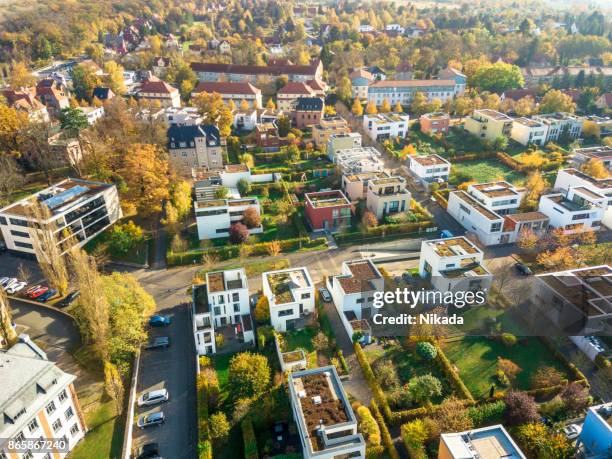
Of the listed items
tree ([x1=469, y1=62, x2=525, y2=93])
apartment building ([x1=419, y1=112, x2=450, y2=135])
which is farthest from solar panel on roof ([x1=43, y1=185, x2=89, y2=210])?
tree ([x1=469, y1=62, x2=525, y2=93])

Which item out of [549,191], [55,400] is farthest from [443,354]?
[549,191]

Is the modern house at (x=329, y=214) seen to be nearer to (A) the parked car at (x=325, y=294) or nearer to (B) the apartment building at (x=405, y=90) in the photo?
(A) the parked car at (x=325, y=294)

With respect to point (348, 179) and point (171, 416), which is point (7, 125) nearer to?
point (348, 179)

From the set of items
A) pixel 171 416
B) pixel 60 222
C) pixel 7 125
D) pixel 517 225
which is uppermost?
pixel 7 125

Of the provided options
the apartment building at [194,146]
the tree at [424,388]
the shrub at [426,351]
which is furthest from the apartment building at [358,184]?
the tree at [424,388]

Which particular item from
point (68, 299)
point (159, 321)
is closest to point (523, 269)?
point (159, 321)

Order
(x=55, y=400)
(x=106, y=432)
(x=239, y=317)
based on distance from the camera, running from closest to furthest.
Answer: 1. (x=55, y=400)
2. (x=106, y=432)
3. (x=239, y=317)

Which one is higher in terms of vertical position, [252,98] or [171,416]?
[252,98]
